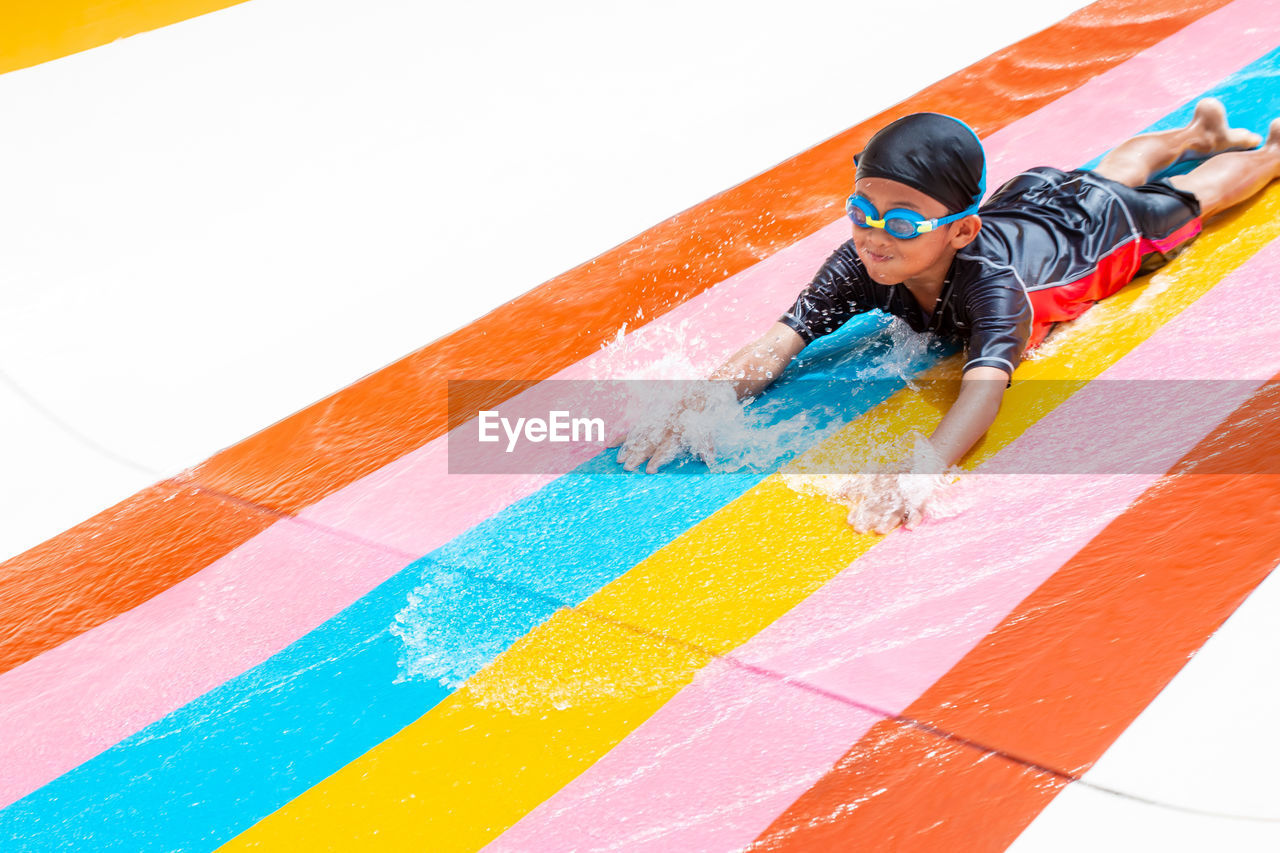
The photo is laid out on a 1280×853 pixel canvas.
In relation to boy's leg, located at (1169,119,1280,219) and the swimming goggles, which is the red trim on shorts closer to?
boy's leg, located at (1169,119,1280,219)

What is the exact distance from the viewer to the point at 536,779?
1771 mm

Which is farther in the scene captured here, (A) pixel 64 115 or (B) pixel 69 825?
(A) pixel 64 115

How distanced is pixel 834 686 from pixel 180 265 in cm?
308

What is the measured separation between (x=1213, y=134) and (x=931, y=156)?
1.58m

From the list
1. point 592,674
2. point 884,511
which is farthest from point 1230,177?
point 592,674

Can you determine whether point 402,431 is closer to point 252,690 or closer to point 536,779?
point 252,690

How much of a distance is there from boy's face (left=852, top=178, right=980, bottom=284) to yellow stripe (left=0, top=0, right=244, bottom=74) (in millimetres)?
4631

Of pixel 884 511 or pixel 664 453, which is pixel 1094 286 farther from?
pixel 664 453

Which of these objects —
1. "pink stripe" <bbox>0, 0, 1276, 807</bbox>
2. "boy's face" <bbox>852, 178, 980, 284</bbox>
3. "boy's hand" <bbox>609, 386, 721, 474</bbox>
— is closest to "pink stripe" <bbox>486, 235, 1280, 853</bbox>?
"boy's face" <bbox>852, 178, 980, 284</bbox>

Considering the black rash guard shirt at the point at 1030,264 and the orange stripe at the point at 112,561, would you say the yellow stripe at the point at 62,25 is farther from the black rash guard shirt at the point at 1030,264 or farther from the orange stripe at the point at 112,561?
the black rash guard shirt at the point at 1030,264

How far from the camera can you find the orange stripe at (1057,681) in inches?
62.4

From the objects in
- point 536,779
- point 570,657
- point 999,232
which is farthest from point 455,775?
point 999,232

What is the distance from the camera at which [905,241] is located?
237 centimetres

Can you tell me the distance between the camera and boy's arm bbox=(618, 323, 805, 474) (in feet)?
8.45
